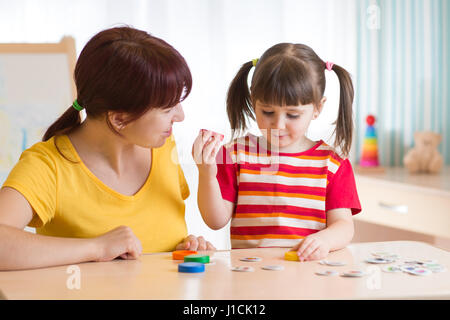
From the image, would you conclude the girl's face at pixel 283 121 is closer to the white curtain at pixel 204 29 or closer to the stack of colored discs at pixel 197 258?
the stack of colored discs at pixel 197 258

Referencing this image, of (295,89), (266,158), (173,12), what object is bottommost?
(266,158)

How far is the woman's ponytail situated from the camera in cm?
122

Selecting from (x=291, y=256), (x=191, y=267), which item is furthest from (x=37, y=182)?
(x=291, y=256)

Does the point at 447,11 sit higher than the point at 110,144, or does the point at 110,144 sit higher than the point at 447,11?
the point at 447,11

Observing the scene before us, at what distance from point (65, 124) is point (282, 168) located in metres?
0.47

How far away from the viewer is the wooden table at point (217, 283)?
2.77 ft

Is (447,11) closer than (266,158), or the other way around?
(266,158)

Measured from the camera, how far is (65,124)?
4.02 ft

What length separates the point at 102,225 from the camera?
1.17m

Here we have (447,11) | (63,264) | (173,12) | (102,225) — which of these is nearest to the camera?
(63,264)

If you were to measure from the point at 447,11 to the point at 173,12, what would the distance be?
4.34 ft

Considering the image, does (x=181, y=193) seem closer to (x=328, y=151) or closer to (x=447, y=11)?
(x=328, y=151)
